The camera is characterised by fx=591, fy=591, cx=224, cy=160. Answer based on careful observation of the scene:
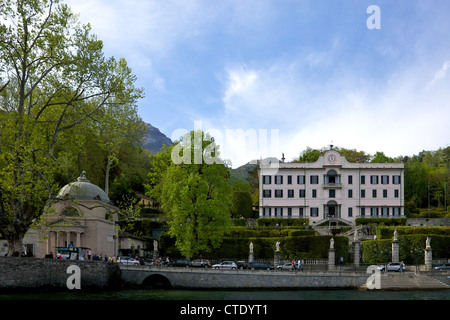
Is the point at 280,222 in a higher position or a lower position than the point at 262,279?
higher

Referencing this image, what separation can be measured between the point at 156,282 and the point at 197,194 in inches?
366

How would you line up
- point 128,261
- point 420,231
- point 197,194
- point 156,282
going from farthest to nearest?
point 420,231 < point 197,194 < point 128,261 < point 156,282

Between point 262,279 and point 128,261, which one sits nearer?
point 262,279

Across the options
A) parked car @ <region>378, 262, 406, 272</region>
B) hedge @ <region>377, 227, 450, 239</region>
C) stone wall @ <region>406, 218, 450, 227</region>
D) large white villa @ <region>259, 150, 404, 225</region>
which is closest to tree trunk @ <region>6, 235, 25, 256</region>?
parked car @ <region>378, 262, 406, 272</region>

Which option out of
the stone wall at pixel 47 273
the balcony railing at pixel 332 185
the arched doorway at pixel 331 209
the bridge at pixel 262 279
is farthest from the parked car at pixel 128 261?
the balcony railing at pixel 332 185

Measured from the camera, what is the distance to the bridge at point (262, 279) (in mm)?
47000

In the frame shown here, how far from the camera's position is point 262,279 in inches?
1870

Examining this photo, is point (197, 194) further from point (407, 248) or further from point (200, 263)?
point (407, 248)

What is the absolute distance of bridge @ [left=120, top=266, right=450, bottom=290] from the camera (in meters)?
47.0

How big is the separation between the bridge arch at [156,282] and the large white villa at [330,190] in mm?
34873

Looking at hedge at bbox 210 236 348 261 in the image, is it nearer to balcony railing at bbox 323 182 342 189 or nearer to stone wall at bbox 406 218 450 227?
stone wall at bbox 406 218 450 227

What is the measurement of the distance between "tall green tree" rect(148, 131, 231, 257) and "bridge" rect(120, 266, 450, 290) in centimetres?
642

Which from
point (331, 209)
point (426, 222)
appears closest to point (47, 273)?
point (331, 209)
